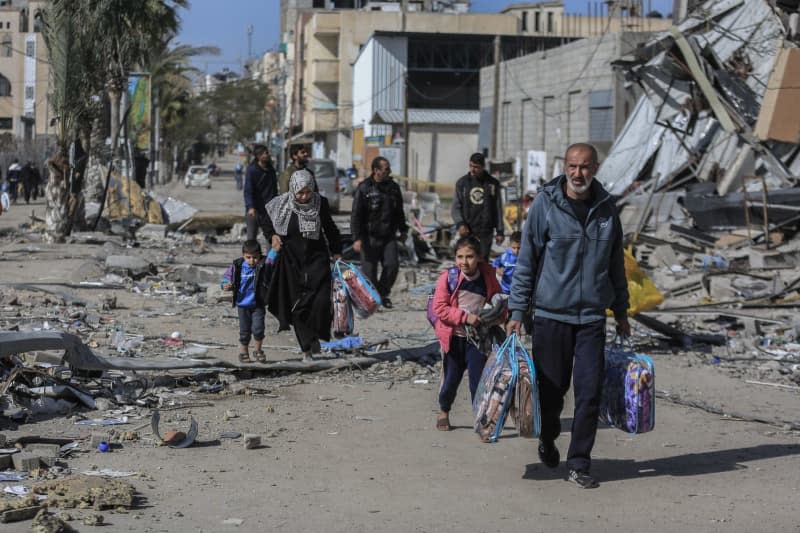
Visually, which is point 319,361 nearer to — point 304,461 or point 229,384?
point 229,384

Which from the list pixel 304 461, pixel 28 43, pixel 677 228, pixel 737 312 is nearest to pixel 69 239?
pixel 677 228

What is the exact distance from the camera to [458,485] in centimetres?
630

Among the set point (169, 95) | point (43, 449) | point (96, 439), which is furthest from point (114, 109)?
point (169, 95)

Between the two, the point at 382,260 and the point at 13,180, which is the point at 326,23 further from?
the point at 382,260

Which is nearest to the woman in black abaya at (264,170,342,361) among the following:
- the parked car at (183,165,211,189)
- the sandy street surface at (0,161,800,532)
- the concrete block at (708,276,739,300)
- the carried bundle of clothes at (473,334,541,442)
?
the sandy street surface at (0,161,800,532)

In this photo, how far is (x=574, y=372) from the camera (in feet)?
20.5

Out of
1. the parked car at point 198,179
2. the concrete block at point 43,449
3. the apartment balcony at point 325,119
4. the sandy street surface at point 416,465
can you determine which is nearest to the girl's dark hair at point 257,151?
the sandy street surface at point 416,465

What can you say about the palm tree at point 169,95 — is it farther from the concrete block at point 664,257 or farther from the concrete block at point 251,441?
the concrete block at point 251,441

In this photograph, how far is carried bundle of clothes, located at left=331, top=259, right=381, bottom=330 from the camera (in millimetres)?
9828

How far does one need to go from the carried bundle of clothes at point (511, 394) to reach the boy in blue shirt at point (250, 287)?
3.73 m

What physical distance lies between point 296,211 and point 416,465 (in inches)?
133

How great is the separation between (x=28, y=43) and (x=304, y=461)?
3086 inches

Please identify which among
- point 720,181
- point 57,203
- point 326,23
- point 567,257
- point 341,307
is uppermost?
point 326,23

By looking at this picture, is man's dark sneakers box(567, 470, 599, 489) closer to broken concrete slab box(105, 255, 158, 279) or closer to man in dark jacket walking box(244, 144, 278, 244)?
man in dark jacket walking box(244, 144, 278, 244)
